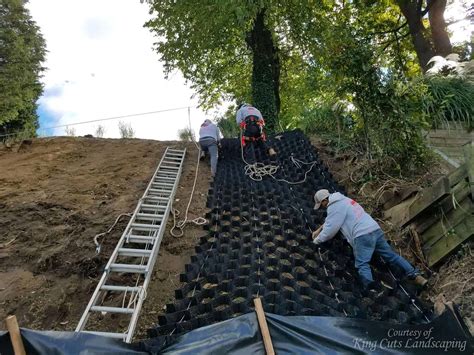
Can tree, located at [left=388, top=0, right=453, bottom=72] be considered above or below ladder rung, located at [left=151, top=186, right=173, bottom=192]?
above

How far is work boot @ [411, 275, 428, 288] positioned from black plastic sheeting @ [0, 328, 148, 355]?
2825mm

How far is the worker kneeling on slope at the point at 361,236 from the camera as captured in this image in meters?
3.98

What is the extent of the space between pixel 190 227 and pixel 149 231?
24.1 inches

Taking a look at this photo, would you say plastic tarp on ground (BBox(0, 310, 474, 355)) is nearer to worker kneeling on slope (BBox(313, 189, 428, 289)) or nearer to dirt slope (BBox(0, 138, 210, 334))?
worker kneeling on slope (BBox(313, 189, 428, 289))

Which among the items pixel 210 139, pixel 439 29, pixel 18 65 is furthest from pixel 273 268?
pixel 18 65

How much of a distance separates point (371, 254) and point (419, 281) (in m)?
0.52

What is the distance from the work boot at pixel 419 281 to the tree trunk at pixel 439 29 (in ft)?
32.0

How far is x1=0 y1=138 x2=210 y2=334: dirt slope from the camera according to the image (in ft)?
14.5

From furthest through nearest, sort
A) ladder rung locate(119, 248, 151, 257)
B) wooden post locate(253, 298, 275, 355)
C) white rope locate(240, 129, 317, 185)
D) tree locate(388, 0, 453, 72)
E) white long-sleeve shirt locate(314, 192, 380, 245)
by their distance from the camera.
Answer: tree locate(388, 0, 453, 72), white rope locate(240, 129, 317, 185), ladder rung locate(119, 248, 151, 257), white long-sleeve shirt locate(314, 192, 380, 245), wooden post locate(253, 298, 275, 355)

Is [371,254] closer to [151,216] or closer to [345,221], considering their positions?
[345,221]

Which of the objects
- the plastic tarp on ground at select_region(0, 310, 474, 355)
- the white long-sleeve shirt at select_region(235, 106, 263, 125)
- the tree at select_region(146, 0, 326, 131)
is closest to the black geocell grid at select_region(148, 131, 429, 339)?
the plastic tarp on ground at select_region(0, 310, 474, 355)

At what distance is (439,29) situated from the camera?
1203 cm

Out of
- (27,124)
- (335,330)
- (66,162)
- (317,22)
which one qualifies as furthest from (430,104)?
(27,124)

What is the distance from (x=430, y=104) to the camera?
5863 mm
